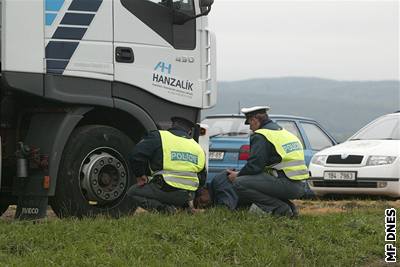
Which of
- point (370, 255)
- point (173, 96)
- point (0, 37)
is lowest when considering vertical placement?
point (370, 255)

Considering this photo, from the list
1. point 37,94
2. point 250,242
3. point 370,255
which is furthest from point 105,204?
point 370,255

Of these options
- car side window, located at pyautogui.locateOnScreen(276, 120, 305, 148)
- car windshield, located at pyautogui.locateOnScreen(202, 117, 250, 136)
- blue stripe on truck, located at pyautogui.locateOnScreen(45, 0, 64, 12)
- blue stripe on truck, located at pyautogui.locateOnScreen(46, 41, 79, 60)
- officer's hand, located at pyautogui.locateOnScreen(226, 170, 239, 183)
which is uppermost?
blue stripe on truck, located at pyautogui.locateOnScreen(45, 0, 64, 12)

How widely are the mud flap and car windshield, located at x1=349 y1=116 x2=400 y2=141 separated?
6.96 m

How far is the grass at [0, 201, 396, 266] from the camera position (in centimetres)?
656

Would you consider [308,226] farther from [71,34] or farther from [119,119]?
[71,34]

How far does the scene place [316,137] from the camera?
15227 mm

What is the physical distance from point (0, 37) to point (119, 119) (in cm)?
170

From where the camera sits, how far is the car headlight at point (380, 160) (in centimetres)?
1241

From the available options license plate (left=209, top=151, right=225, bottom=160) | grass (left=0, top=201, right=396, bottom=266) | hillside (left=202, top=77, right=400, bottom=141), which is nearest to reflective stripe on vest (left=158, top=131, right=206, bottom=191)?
grass (left=0, top=201, right=396, bottom=266)

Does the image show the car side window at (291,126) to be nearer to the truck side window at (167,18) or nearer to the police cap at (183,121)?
the truck side window at (167,18)

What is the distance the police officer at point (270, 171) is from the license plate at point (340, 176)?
3803 mm

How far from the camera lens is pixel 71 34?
832 cm

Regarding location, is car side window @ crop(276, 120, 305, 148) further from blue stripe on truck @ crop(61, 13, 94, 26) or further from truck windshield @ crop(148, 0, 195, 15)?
blue stripe on truck @ crop(61, 13, 94, 26)

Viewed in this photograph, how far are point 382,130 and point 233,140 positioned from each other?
2588 millimetres
